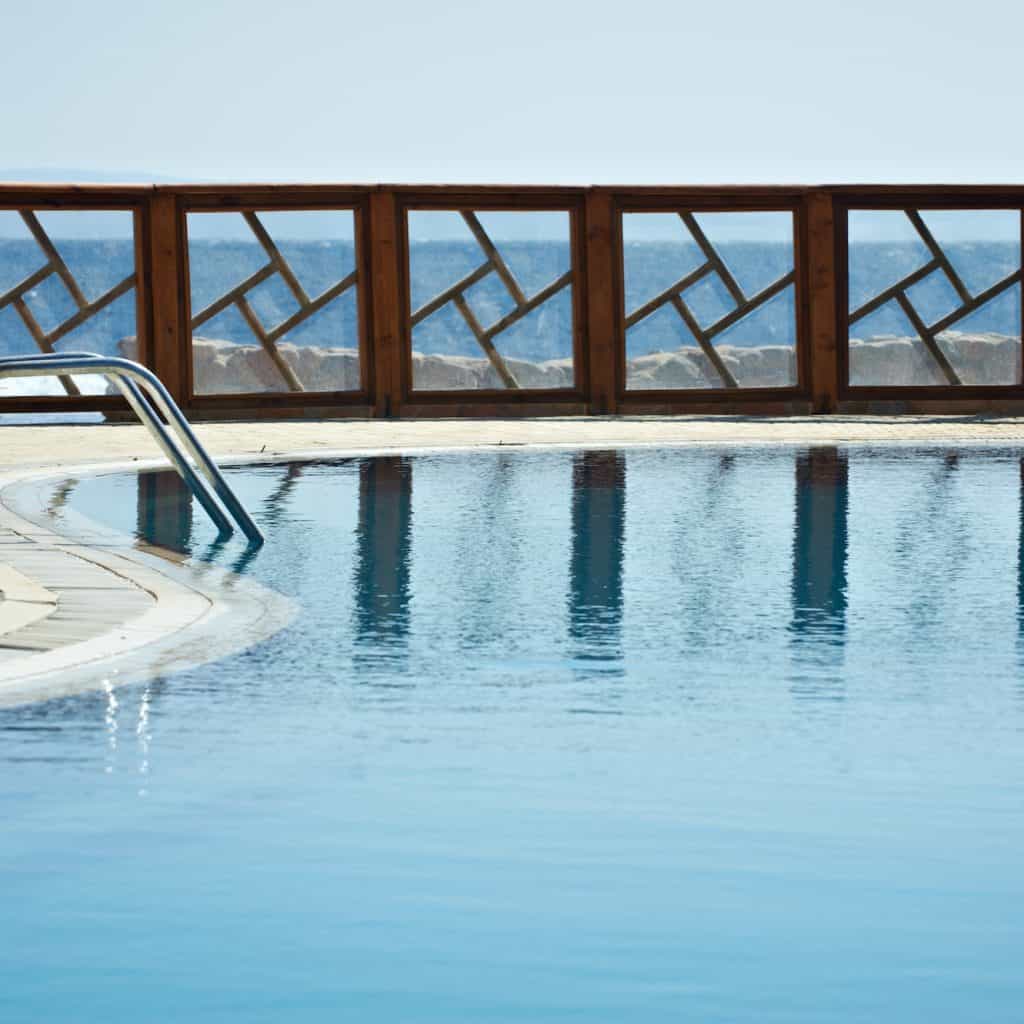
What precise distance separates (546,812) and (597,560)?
132 inches

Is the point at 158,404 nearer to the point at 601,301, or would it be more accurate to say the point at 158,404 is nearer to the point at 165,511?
the point at 165,511

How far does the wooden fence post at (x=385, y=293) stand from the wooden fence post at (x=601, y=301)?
1.52 m

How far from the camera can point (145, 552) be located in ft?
21.7

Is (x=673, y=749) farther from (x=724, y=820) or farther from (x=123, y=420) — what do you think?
(x=123, y=420)

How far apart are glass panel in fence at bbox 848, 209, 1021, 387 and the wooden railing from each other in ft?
0.06

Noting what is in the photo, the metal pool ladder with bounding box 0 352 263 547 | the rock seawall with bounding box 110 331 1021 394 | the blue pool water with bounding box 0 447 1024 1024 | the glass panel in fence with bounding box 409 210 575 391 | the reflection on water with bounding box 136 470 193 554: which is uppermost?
the glass panel in fence with bounding box 409 210 575 391

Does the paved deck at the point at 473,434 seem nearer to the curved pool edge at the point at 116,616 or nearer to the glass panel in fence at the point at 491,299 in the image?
the glass panel in fence at the point at 491,299

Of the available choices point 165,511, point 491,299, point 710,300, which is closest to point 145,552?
point 165,511

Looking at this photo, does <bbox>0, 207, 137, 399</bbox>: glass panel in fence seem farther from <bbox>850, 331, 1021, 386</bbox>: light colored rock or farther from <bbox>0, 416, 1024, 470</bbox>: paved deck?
<bbox>850, 331, 1021, 386</bbox>: light colored rock

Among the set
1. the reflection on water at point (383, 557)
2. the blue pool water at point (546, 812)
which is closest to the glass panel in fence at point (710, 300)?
the reflection on water at point (383, 557)

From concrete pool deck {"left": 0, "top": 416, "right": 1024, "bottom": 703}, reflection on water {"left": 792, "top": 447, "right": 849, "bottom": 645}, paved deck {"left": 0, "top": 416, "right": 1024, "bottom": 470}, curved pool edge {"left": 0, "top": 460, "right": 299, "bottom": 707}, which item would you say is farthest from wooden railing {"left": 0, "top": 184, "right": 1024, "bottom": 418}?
curved pool edge {"left": 0, "top": 460, "right": 299, "bottom": 707}

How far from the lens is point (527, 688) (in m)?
4.09

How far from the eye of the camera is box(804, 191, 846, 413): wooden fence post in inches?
593

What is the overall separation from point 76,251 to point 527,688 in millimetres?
11481
